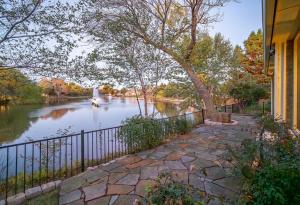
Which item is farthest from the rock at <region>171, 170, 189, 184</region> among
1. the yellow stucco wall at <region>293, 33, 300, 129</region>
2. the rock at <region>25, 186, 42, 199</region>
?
the yellow stucco wall at <region>293, 33, 300, 129</region>

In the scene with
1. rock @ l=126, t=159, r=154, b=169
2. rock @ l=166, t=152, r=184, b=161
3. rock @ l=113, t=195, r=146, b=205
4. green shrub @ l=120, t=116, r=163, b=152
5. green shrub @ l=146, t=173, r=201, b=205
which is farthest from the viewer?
green shrub @ l=120, t=116, r=163, b=152

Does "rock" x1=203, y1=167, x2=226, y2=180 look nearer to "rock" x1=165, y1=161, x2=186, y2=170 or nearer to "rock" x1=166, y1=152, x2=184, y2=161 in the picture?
"rock" x1=165, y1=161, x2=186, y2=170

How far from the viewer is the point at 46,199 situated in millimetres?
2812

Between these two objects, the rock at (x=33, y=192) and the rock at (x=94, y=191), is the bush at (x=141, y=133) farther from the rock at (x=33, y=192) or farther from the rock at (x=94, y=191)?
the rock at (x=33, y=192)

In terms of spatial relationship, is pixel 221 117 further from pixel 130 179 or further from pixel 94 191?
pixel 94 191

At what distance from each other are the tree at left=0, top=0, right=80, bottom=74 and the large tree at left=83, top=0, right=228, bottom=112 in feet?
4.47

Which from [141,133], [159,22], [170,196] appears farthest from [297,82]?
[159,22]

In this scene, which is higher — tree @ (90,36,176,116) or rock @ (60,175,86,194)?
tree @ (90,36,176,116)

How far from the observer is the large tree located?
6492mm

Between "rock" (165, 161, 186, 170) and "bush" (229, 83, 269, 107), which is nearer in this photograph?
"rock" (165, 161, 186, 170)

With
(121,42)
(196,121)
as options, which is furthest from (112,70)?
(196,121)

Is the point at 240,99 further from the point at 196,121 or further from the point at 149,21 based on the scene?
the point at 149,21

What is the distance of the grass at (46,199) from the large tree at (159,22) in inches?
178

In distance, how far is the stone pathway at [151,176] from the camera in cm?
261
